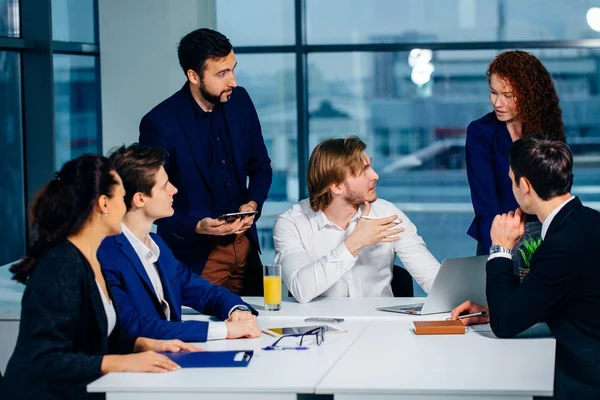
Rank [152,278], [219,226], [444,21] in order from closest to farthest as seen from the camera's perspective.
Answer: [152,278] → [219,226] → [444,21]

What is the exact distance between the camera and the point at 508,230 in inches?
117

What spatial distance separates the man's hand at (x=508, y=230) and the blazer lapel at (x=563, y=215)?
166 mm

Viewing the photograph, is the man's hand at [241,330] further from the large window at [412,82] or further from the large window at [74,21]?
the large window at [412,82]

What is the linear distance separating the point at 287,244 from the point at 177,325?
0.89m

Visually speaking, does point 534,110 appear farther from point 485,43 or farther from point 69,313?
point 485,43

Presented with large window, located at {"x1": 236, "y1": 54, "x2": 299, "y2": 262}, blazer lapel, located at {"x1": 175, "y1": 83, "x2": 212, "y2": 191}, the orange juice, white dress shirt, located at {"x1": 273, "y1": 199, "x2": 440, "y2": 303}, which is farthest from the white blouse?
large window, located at {"x1": 236, "y1": 54, "x2": 299, "y2": 262}

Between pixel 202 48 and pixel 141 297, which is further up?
pixel 202 48

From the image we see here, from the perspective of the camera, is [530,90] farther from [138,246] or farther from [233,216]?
[138,246]

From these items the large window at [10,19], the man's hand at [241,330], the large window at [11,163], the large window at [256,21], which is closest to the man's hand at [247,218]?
the man's hand at [241,330]

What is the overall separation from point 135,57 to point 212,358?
3.90 meters

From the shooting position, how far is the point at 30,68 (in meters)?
5.55

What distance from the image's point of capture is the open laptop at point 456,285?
317 centimetres

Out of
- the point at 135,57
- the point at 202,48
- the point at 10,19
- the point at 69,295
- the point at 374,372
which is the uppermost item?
the point at 10,19

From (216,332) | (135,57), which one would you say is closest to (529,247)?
(216,332)
